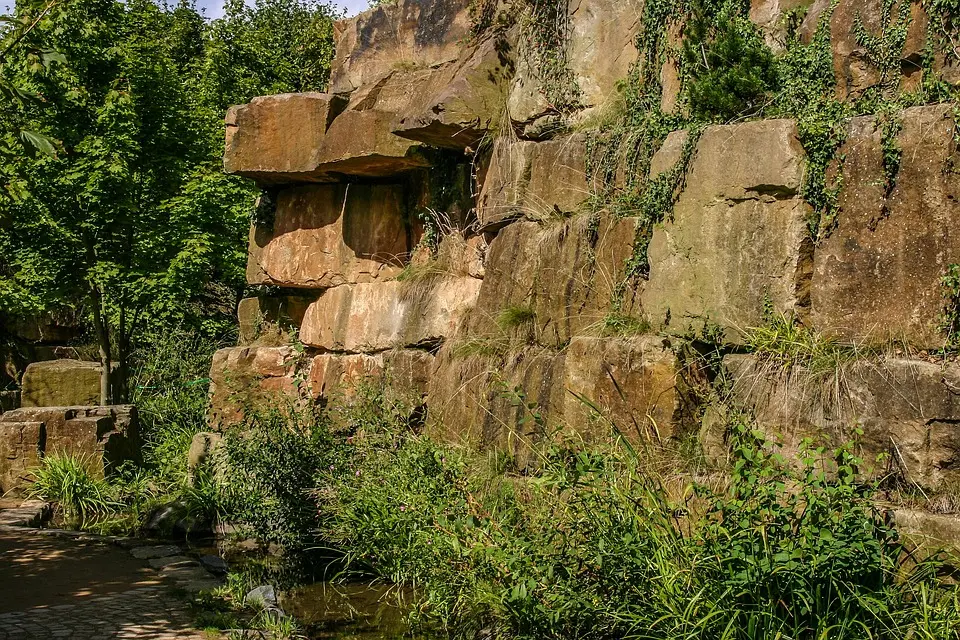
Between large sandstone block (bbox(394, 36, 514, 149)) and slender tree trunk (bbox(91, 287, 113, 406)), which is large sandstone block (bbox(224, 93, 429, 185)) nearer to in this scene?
large sandstone block (bbox(394, 36, 514, 149))

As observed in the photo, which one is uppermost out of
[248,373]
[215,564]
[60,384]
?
[248,373]

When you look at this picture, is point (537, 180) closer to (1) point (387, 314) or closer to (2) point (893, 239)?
(1) point (387, 314)

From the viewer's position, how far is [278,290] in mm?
12312

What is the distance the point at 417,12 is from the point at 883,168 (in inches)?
249

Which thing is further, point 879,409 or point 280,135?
point 280,135

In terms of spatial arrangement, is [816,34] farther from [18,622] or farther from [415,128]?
[18,622]

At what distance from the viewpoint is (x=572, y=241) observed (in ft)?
26.6

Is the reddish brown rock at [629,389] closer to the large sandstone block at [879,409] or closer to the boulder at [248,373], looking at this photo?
the large sandstone block at [879,409]

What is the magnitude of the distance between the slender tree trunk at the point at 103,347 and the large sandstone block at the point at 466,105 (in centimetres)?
617

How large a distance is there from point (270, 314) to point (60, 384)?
10.0 feet

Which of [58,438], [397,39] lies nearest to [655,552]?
[397,39]

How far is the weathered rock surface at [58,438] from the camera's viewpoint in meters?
11.2

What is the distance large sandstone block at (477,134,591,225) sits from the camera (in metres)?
8.48

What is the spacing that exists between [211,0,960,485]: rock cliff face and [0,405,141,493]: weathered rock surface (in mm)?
1177
